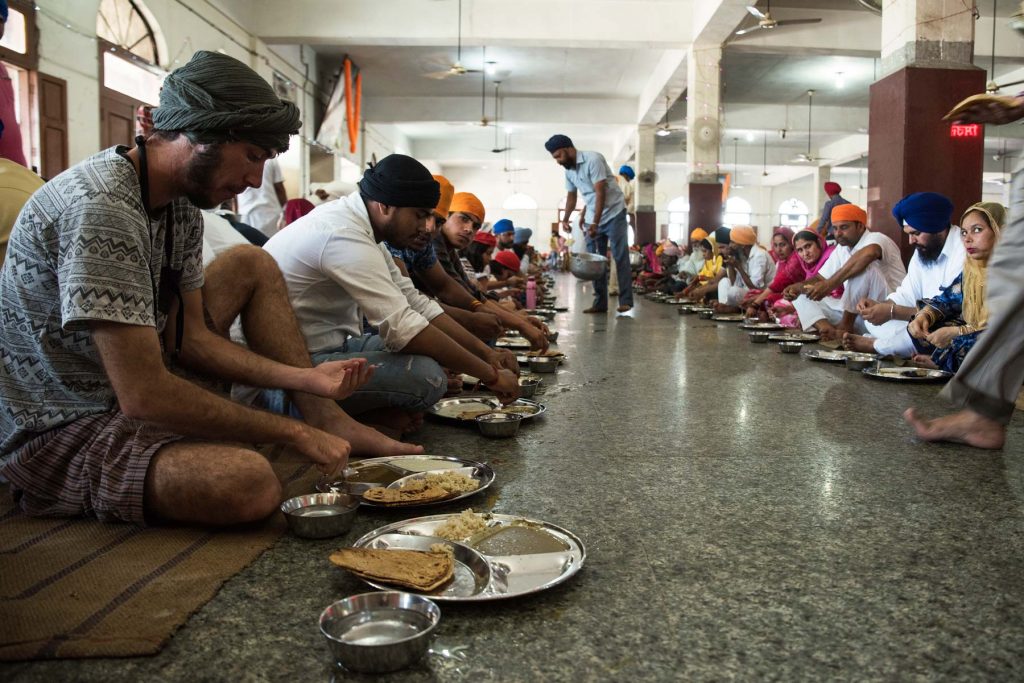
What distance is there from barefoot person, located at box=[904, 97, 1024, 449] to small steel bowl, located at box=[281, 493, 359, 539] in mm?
1636

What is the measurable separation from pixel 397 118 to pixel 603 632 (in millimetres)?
16269

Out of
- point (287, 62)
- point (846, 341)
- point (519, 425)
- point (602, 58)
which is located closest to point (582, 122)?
point (602, 58)

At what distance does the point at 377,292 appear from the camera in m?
2.44

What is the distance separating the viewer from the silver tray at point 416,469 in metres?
1.92

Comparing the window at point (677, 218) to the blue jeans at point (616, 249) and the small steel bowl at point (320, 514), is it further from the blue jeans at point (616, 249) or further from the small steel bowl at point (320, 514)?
the small steel bowl at point (320, 514)

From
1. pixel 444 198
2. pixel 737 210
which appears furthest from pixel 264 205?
pixel 737 210

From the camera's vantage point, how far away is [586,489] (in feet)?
6.93

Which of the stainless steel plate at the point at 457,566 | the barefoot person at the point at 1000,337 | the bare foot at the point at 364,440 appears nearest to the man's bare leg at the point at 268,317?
the bare foot at the point at 364,440

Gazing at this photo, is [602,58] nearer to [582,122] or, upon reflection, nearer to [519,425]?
[582,122]

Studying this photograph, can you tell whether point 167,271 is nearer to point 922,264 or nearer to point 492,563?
point 492,563

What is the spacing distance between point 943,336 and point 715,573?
8.89 feet

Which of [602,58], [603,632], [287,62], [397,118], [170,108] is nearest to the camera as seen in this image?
[603,632]

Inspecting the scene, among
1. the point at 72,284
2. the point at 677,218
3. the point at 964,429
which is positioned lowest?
the point at 964,429

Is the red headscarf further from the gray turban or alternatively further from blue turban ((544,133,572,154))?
the gray turban
